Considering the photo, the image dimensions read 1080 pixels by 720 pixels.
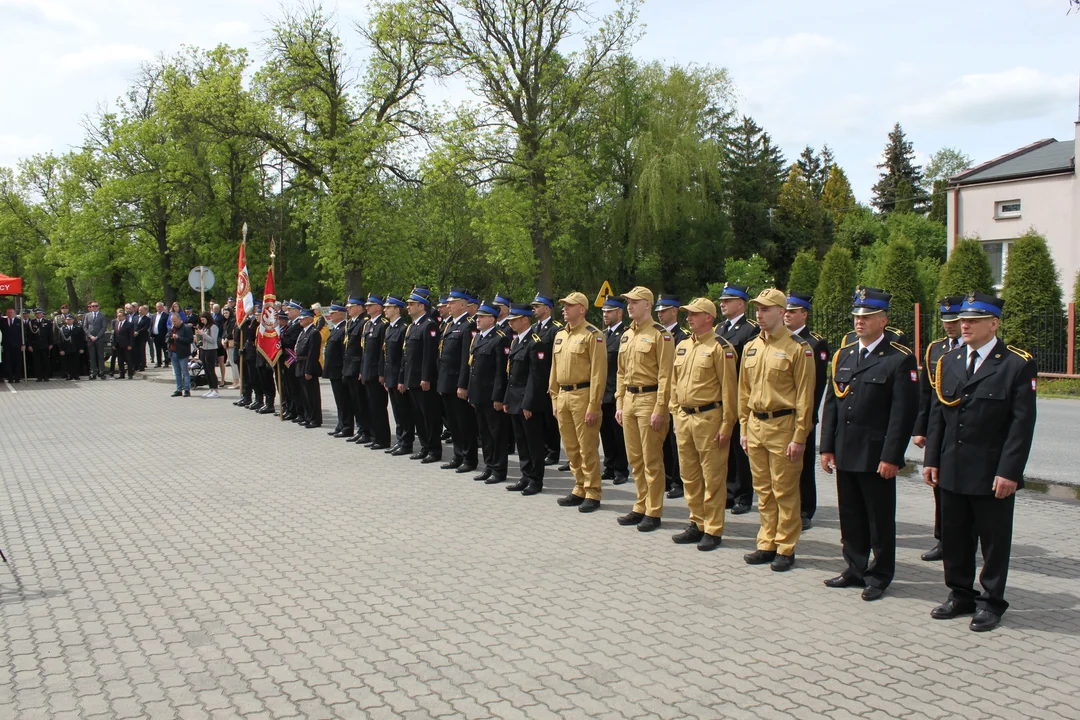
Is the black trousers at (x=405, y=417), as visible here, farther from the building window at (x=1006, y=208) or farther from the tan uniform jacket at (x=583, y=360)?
the building window at (x=1006, y=208)

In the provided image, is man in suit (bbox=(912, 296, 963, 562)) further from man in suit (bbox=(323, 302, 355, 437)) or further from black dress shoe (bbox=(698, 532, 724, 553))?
man in suit (bbox=(323, 302, 355, 437))

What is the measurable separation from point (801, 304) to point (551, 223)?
94.7 feet

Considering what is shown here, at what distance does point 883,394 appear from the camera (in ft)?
18.2

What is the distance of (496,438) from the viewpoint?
960 cm

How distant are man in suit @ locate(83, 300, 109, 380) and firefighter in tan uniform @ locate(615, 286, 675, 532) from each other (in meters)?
20.2

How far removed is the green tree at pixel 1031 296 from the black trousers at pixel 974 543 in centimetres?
1720

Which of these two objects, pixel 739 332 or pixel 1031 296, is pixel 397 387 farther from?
pixel 1031 296

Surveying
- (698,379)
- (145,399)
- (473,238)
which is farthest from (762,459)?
(473,238)

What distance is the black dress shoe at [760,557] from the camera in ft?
20.5

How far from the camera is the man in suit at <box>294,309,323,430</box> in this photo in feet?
44.7

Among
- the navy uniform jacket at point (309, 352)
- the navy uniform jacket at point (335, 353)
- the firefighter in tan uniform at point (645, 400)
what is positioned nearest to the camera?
the firefighter in tan uniform at point (645, 400)

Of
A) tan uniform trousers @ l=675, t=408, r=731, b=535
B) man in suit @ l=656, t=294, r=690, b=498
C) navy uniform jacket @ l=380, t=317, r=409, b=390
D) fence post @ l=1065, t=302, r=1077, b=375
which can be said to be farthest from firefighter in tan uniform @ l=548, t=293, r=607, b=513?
fence post @ l=1065, t=302, r=1077, b=375

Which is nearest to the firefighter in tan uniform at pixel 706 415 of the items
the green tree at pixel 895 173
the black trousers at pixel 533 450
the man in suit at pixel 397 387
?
the black trousers at pixel 533 450

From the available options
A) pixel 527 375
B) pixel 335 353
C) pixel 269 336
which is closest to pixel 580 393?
pixel 527 375
